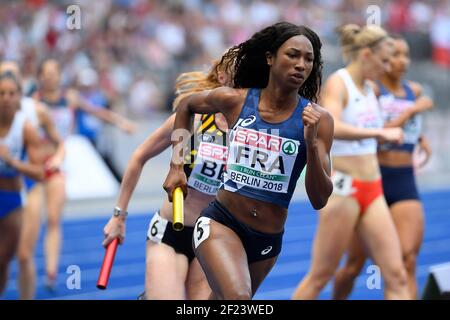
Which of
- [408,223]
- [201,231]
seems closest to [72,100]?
[408,223]

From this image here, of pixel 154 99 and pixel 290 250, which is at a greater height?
pixel 154 99

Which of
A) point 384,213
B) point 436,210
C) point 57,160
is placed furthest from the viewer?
point 436,210

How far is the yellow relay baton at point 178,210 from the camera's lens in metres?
4.47

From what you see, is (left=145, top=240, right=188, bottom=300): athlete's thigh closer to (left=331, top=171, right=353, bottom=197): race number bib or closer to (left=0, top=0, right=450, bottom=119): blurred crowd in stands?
(left=331, top=171, right=353, bottom=197): race number bib

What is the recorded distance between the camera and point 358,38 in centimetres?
710

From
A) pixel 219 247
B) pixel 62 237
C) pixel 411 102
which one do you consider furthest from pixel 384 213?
pixel 62 237

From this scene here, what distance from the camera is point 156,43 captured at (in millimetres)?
17984

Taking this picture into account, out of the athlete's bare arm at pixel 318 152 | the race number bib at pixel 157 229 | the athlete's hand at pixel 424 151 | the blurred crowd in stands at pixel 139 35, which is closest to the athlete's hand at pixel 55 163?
the athlete's hand at pixel 424 151

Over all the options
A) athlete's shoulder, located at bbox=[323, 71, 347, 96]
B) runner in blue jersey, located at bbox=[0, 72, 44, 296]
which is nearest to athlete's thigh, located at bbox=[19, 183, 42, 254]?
runner in blue jersey, located at bbox=[0, 72, 44, 296]

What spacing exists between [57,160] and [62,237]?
356 centimetres

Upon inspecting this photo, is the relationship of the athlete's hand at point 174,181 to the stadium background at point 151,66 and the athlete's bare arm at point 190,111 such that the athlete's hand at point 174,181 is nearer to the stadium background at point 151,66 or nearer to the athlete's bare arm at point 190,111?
the athlete's bare arm at point 190,111

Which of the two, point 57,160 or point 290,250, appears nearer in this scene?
point 57,160

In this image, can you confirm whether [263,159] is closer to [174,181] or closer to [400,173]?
[174,181]
